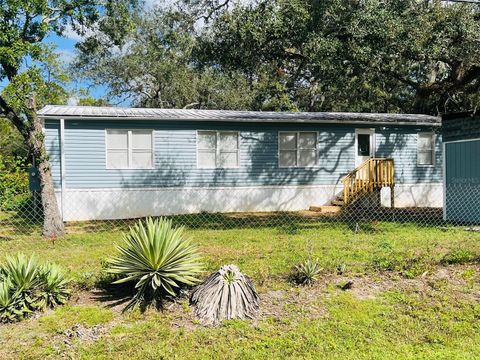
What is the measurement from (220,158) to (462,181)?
7.52 m

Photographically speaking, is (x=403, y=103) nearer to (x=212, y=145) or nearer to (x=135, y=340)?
(x=212, y=145)

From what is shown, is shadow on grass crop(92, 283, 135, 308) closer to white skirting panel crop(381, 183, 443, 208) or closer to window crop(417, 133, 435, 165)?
white skirting panel crop(381, 183, 443, 208)

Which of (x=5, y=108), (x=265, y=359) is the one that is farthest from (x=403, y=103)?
(x=265, y=359)

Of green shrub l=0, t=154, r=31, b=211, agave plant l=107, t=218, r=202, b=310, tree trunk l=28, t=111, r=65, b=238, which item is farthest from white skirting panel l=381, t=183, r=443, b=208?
agave plant l=107, t=218, r=202, b=310

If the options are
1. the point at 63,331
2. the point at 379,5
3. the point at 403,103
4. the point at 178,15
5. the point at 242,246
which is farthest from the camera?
the point at 403,103

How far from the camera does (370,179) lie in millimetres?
14789

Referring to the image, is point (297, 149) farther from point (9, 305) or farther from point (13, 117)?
point (9, 305)

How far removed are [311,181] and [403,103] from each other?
36.3 feet

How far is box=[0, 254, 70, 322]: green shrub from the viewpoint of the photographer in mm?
4512

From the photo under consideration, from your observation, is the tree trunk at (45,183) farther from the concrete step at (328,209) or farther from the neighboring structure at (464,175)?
the neighboring structure at (464,175)

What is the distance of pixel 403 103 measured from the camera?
23.6 m

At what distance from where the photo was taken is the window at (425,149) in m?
16.8

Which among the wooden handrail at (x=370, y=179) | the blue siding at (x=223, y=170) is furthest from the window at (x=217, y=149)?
the wooden handrail at (x=370, y=179)

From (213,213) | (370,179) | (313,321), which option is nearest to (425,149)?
(370,179)
